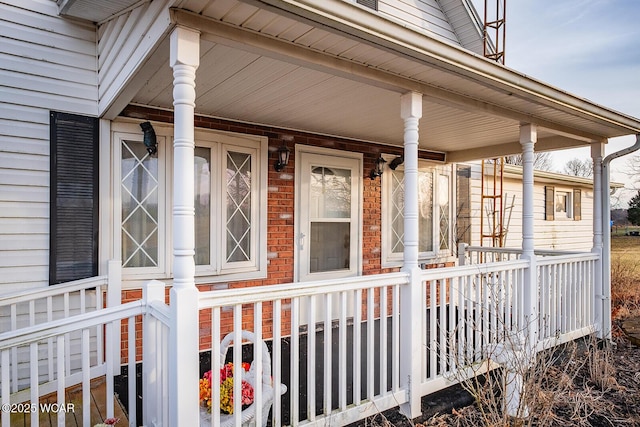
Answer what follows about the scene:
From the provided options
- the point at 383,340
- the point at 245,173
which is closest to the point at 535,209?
the point at 245,173

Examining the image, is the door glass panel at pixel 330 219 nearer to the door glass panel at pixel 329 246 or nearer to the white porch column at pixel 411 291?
the door glass panel at pixel 329 246

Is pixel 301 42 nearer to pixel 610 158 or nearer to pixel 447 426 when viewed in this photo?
pixel 447 426

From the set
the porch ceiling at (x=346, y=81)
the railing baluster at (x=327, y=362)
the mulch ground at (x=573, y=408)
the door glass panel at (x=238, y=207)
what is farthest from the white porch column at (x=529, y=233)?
the door glass panel at (x=238, y=207)

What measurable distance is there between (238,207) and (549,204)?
7815 millimetres

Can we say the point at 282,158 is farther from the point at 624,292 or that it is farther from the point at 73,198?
the point at 624,292

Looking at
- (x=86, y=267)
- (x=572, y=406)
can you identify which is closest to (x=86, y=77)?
(x=86, y=267)

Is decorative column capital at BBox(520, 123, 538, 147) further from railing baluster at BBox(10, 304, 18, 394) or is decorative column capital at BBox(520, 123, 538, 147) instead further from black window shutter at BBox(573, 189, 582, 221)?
black window shutter at BBox(573, 189, 582, 221)

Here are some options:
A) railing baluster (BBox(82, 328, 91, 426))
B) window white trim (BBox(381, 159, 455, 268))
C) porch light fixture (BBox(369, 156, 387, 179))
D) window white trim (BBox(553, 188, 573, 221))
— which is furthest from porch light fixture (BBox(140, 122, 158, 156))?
window white trim (BBox(553, 188, 573, 221))

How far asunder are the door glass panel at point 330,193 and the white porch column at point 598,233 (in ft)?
9.84

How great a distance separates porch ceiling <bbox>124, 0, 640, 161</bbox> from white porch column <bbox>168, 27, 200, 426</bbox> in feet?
0.60

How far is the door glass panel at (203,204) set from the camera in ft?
13.4

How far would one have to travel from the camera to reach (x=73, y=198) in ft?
11.0

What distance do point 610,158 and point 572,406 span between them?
307 centimetres

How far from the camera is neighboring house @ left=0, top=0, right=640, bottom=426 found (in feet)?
7.02
